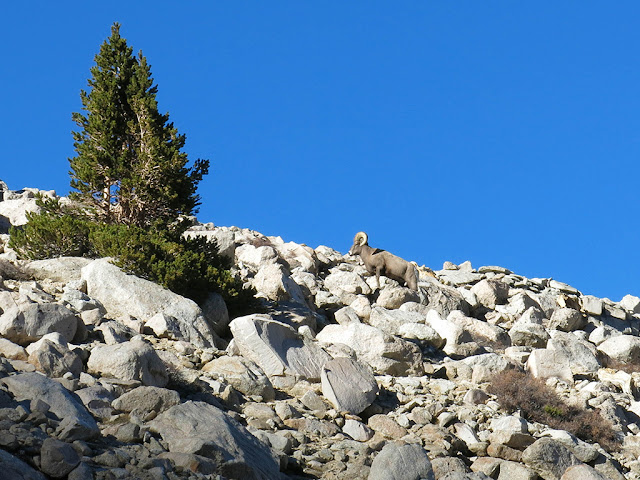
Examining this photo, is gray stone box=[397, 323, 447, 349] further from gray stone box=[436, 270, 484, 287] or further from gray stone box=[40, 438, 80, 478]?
gray stone box=[40, 438, 80, 478]

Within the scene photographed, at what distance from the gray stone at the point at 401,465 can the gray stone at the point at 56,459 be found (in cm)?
458

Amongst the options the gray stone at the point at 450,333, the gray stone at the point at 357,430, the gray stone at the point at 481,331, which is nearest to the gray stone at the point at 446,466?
the gray stone at the point at 357,430

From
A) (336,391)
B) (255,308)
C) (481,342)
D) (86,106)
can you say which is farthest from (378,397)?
(86,106)

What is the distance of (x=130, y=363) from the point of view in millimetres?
13406

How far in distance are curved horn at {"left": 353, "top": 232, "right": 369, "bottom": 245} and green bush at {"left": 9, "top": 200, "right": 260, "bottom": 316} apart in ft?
31.7

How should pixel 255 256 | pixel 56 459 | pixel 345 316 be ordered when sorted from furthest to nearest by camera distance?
pixel 255 256, pixel 345 316, pixel 56 459

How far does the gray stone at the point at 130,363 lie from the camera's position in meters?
13.4

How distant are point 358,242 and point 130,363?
18.9 m

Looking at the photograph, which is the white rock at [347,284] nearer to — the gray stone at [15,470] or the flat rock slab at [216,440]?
the flat rock slab at [216,440]

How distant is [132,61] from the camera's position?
24.8 metres

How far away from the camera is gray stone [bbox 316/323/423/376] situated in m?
18.5

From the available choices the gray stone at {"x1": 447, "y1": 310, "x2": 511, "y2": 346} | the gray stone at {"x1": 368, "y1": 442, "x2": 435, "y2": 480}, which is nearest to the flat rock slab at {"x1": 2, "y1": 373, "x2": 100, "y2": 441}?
the gray stone at {"x1": 368, "y1": 442, "x2": 435, "y2": 480}

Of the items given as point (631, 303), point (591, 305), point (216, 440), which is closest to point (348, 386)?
point (216, 440)

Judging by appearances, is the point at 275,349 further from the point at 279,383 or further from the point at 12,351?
the point at 12,351
